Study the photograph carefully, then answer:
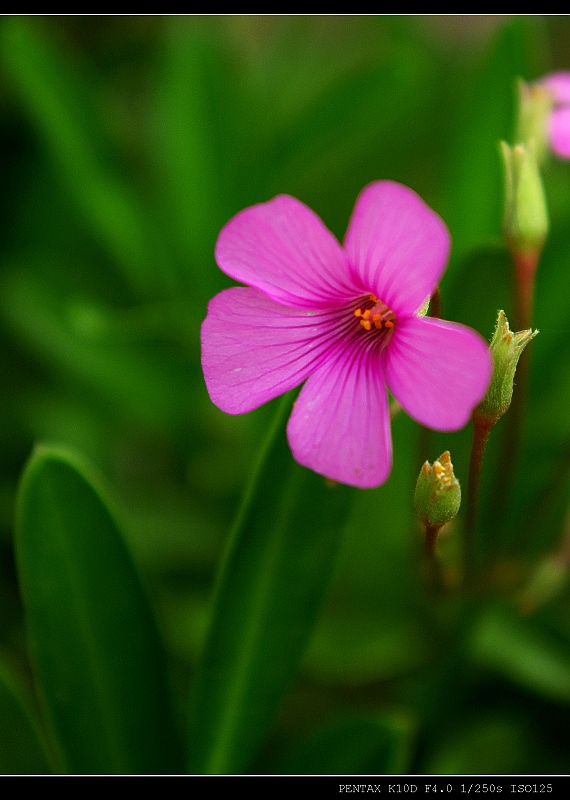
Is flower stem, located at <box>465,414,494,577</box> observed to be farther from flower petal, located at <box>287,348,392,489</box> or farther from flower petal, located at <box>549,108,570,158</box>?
flower petal, located at <box>549,108,570,158</box>

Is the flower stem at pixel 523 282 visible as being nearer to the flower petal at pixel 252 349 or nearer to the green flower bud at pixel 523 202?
the green flower bud at pixel 523 202

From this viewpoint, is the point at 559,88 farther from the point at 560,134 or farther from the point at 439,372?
the point at 439,372

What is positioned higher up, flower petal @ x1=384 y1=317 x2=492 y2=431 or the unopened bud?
the unopened bud

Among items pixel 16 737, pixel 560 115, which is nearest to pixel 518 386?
pixel 560 115

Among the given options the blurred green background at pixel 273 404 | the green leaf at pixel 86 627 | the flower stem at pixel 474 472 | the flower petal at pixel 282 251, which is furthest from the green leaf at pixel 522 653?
the flower petal at pixel 282 251

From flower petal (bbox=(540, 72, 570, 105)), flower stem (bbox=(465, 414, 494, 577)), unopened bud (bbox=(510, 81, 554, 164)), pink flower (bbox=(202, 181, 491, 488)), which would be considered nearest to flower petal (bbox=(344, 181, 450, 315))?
pink flower (bbox=(202, 181, 491, 488))
